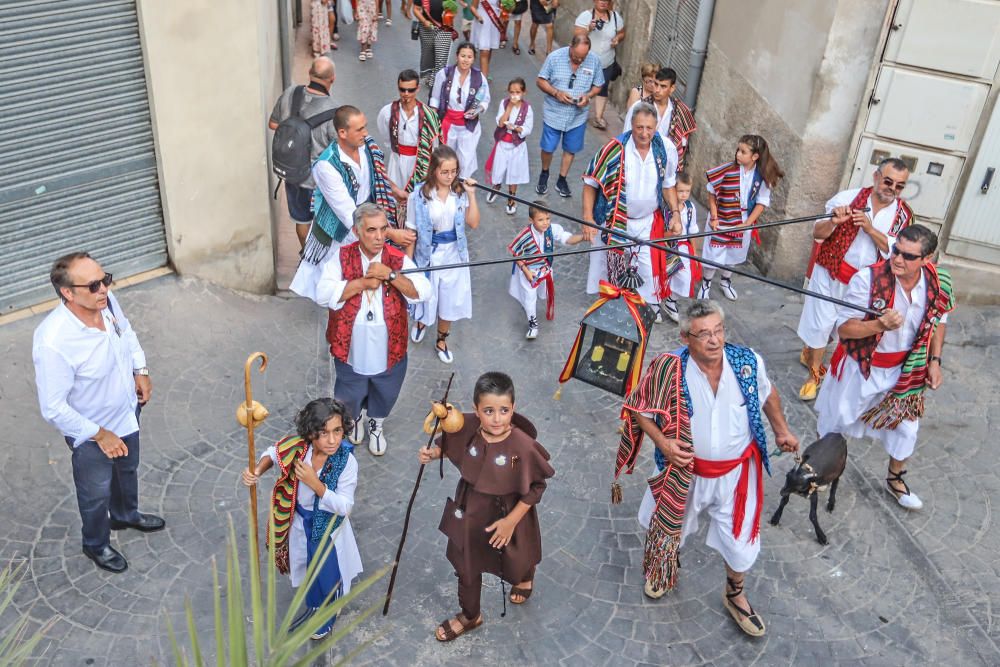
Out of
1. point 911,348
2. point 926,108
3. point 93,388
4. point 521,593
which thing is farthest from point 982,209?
point 93,388

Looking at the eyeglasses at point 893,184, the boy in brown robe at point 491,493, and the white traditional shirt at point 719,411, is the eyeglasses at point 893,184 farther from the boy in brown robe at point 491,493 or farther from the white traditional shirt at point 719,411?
the boy in brown robe at point 491,493

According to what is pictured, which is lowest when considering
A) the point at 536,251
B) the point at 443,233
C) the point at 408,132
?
the point at 536,251

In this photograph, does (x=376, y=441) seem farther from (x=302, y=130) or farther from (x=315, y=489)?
(x=302, y=130)

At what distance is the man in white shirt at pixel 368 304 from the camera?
623 cm

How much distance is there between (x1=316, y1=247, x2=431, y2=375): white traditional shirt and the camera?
6266mm

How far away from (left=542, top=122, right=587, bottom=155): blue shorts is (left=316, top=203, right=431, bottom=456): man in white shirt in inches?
186

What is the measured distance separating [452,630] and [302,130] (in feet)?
14.4

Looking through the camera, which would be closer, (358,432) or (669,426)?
(669,426)

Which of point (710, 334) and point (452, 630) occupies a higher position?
point (710, 334)

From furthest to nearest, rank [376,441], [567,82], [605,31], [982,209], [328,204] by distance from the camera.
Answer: [605,31]
[567,82]
[982,209]
[328,204]
[376,441]

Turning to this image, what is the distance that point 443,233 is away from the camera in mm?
7828

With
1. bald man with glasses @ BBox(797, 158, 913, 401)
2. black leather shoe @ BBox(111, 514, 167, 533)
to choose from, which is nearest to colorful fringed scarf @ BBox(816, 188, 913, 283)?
bald man with glasses @ BBox(797, 158, 913, 401)

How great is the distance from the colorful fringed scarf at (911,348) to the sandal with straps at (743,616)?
1633mm

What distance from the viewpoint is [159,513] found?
21.1 ft
